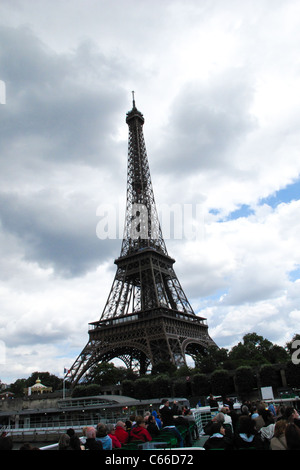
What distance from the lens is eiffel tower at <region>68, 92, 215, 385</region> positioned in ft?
185

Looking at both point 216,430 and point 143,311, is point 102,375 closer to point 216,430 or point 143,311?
point 143,311

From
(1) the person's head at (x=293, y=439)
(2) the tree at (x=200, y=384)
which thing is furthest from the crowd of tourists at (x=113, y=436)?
(2) the tree at (x=200, y=384)

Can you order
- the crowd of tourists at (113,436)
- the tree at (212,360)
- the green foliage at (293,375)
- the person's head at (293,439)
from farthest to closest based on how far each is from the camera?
the tree at (212,360), the green foliage at (293,375), the crowd of tourists at (113,436), the person's head at (293,439)

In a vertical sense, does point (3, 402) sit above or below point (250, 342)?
below

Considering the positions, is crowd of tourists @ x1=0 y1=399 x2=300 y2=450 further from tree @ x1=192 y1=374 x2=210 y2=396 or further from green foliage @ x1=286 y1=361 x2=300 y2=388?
tree @ x1=192 y1=374 x2=210 y2=396

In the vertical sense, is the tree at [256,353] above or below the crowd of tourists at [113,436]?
above

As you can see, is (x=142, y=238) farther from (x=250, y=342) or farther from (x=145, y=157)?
(x=250, y=342)

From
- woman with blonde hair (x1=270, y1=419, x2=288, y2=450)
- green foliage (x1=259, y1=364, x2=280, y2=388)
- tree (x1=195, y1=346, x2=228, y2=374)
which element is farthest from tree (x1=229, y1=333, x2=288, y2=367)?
woman with blonde hair (x1=270, y1=419, x2=288, y2=450)

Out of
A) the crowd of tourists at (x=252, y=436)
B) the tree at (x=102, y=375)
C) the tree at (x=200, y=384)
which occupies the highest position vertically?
the tree at (x=102, y=375)

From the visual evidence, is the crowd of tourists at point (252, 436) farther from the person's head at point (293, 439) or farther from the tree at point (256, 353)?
the tree at point (256, 353)

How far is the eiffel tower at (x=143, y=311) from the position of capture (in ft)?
185

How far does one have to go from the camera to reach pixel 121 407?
37156mm
